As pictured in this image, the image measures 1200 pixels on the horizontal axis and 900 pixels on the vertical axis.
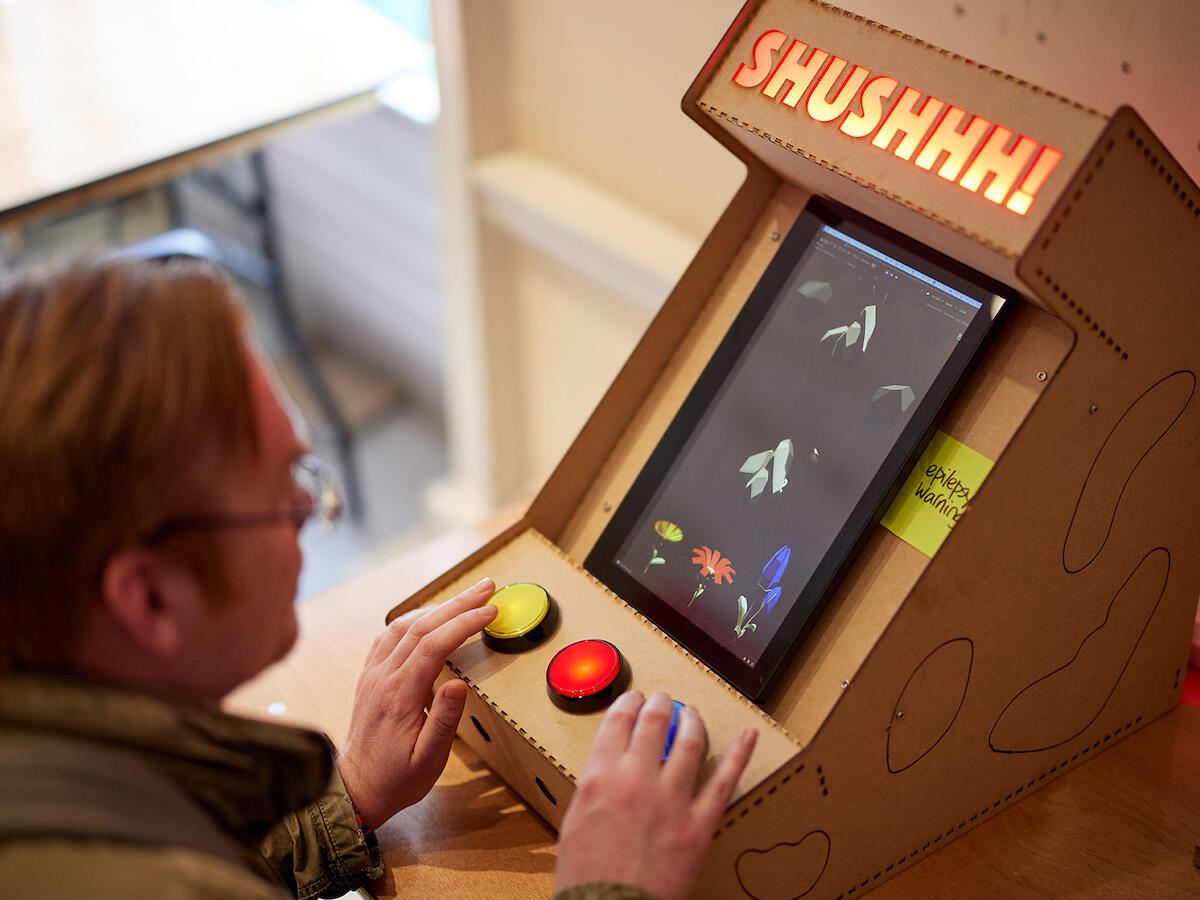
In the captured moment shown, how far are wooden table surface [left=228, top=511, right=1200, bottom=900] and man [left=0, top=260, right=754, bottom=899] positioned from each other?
19 cm

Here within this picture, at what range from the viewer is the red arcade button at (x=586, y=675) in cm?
79

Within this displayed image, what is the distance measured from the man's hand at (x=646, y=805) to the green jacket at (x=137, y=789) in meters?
0.18

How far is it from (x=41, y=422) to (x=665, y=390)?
1.77 feet

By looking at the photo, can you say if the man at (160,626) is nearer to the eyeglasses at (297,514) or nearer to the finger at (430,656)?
the eyeglasses at (297,514)

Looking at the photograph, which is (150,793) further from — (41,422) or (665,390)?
(665,390)

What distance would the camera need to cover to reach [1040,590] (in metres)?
0.78

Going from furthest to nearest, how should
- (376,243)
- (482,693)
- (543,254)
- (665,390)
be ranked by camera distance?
1. (376,243)
2. (543,254)
3. (665,390)
4. (482,693)

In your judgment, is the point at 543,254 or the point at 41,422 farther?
the point at 543,254

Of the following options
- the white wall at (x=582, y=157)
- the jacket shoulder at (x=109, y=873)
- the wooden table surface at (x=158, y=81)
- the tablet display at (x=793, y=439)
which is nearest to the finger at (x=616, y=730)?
the tablet display at (x=793, y=439)

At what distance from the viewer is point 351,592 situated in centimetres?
116

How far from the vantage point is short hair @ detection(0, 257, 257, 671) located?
56cm

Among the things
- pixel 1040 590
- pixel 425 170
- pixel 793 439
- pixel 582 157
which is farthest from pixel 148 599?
pixel 425 170

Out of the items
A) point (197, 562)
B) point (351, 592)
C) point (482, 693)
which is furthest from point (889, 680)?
point (351, 592)

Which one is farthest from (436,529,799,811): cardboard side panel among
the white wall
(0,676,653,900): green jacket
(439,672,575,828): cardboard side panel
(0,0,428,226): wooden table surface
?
(0,0,428,226): wooden table surface
